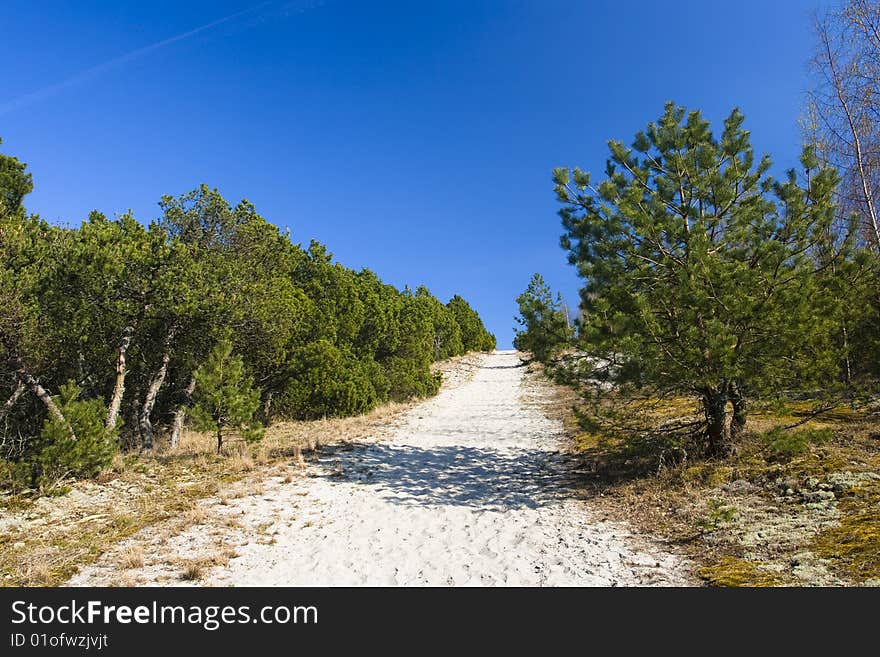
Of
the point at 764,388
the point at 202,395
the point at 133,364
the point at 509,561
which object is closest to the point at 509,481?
the point at 509,561

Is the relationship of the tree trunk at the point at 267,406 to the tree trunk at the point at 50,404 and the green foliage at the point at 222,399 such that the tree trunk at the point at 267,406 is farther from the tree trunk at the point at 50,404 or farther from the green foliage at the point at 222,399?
the tree trunk at the point at 50,404

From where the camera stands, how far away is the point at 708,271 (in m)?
7.49

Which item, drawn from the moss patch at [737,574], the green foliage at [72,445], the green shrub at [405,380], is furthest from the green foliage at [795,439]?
the green shrub at [405,380]

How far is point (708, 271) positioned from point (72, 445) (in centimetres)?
1208

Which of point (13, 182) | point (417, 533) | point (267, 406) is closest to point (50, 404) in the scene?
point (13, 182)

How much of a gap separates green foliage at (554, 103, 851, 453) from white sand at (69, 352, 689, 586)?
289 centimetres

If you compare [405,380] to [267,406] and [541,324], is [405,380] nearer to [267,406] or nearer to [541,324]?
[267,406]

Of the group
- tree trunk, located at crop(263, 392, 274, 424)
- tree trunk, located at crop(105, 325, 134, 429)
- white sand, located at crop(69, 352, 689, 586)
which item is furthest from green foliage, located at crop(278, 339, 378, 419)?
tree trunk, located at crop(105, 325, 134, 429)

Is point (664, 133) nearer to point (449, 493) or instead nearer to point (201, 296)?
point (449, 493)

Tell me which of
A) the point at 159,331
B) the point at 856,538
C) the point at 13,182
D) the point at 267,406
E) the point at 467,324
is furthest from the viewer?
the point at 467,324

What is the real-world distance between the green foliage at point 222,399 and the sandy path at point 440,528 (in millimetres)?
2463

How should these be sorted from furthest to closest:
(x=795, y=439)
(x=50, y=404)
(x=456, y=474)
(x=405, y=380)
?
(x=405, y=380) < (x=456, y=474) < (x=50, y=404) < (x=795, y=439)

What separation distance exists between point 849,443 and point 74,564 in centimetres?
1218
